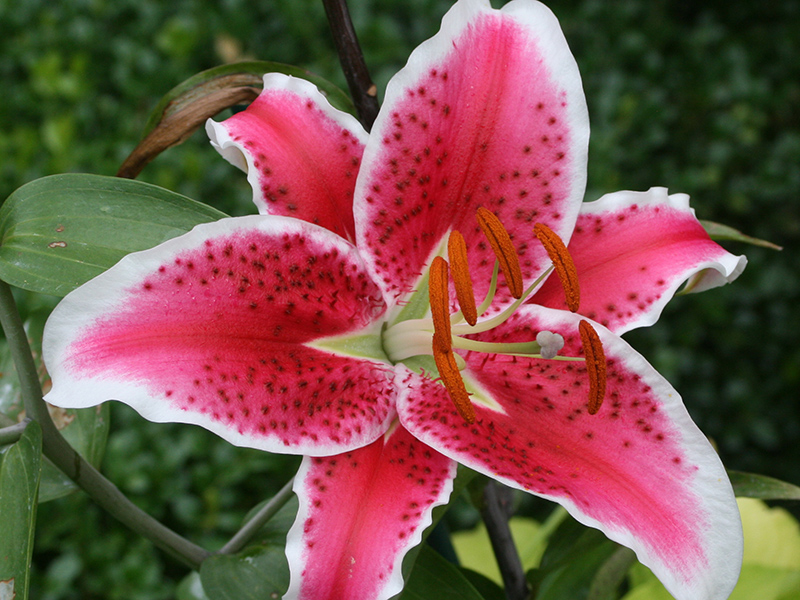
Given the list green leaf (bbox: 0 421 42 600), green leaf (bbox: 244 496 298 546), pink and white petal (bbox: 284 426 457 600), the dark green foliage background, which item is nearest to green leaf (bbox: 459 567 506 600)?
green leaf (bbox: 244 496 298 546)

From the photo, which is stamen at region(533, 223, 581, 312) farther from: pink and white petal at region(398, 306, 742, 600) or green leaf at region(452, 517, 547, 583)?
green leaf at region(452, 517, 547, 583)

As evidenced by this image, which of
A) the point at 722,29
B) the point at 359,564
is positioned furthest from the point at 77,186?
the point at 722,29

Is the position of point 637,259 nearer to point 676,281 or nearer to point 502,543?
point 676,281

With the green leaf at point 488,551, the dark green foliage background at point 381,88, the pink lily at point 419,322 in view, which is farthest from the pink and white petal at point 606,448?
the dark green foliage background at point 381,88

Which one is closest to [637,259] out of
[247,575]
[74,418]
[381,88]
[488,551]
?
[247,575]

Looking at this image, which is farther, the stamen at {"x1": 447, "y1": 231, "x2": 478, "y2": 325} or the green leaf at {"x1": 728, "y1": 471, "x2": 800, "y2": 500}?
the green leaf at {"x1": 728, "y1": 471, "x2": 800, "y2": 500}
